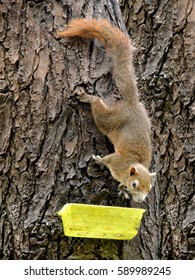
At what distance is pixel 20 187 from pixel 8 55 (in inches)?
20.8

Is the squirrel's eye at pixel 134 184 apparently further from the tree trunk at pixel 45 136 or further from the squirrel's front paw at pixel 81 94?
the squirrel's front paw at pixel 81 94

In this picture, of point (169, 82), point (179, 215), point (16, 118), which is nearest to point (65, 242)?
point (16, 118)

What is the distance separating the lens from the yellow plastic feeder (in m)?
2.09

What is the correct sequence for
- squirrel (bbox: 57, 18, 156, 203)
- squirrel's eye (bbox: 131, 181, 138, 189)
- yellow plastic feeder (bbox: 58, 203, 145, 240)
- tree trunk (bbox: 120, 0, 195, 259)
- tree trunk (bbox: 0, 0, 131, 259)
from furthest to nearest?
tree trunk (bbox: 120, 0, 195, 259)
squirrel's eye (bbox: 131, 181, 138, 189)
squirrel (bbox: 57, 18, 156, 203)
tree trunk (bbox: 0, 0, 131, 259)
yellow plastic feeder (bbox: 58, 203, 145, 240)

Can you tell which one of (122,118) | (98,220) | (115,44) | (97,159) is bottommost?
(98,220)

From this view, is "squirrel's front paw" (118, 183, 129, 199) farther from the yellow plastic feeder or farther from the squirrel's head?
the yellow plastic feeder

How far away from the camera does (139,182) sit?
2.59m

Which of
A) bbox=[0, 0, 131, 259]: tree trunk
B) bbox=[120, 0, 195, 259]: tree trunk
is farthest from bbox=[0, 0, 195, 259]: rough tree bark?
bbox=[120, 0, 195, 259]: tree trunk

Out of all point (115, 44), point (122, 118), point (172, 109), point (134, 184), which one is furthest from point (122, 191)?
point (172, 109)

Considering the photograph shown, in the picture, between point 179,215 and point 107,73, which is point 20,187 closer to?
point 107,73

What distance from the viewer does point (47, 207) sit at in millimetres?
2324

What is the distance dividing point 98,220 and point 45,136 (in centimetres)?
44

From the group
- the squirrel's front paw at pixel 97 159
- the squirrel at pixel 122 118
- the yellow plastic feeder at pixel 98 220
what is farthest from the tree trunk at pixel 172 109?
the yellow plastic feeder at pixel 98 220

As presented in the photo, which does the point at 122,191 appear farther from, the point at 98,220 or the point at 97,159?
the point at 98,220
